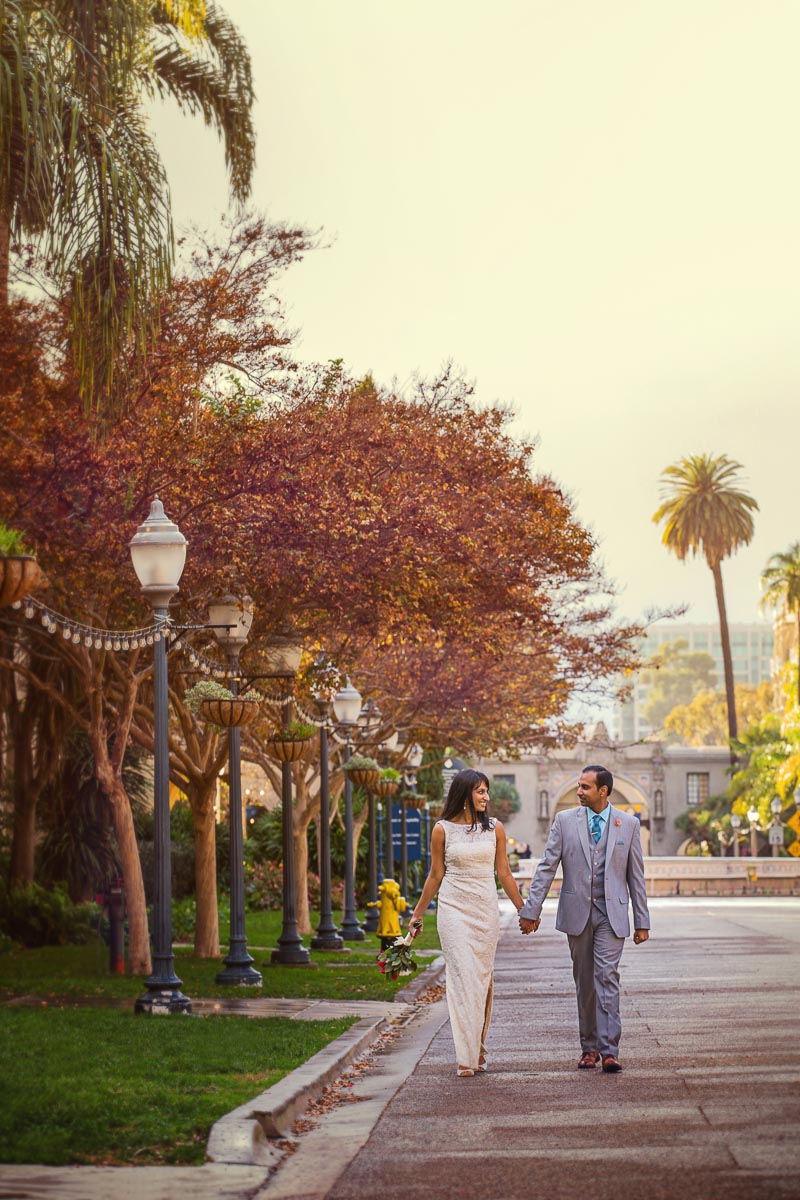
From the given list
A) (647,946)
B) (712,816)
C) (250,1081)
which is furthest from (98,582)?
(712,816)

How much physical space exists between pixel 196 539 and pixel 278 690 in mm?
6500

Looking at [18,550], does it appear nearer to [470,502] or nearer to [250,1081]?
[250,1081]

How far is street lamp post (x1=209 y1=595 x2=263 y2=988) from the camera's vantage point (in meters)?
18.7

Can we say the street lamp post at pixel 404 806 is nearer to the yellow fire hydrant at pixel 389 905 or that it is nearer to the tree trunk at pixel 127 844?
the yellow fire hydrant at pixel 389 905

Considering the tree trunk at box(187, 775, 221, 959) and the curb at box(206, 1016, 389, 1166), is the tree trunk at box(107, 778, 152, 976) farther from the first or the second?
the curb at box(206, 1016, 389, 1166)

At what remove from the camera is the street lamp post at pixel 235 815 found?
61.3ft

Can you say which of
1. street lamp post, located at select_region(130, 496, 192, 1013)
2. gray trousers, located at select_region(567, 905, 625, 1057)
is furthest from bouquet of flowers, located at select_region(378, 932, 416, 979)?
street lamp post, located at select_region(130, 496, 192, 1013)

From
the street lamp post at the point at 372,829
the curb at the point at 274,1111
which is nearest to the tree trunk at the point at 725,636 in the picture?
the street lamp post at the point at 372,829

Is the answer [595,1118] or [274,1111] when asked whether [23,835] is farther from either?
[595,1118]

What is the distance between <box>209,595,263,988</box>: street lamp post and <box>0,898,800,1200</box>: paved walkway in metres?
3.28

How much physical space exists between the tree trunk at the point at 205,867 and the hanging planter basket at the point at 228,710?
5209mm

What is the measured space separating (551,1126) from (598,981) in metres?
2.37

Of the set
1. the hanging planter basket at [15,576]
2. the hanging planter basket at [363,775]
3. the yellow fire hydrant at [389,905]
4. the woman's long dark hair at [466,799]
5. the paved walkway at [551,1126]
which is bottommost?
the paved walkway at [551,1126]

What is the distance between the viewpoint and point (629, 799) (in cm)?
11069
